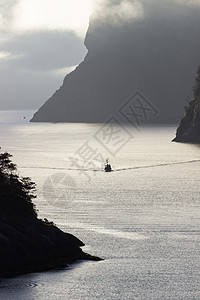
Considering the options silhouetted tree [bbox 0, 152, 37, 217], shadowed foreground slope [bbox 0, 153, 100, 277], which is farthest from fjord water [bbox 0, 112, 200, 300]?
silhouetted tree [bbox 0, 152, 37, 217]

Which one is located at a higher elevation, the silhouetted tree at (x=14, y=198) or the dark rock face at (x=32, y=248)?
the silhouetted tree at (x=14, y=198)

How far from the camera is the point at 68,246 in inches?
3000

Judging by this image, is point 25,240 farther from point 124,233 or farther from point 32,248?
point 124,233

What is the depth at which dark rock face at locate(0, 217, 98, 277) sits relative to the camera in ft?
232

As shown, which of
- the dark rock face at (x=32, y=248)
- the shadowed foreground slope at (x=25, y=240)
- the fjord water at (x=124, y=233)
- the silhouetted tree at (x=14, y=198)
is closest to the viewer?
the fjord water at (x=124, y=233)

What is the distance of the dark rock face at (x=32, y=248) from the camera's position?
2785 inches

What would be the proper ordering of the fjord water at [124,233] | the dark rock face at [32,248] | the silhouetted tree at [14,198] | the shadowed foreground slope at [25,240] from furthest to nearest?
the silhouetted tree at [14,198], the shadowed foreground slope at [25,240], the dark rock face at [32,248], the fjord water at [124,233]

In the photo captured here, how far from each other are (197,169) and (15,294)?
120061mm

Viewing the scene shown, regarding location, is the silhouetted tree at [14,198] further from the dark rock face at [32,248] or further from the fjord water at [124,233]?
the fjord water at [124,233]

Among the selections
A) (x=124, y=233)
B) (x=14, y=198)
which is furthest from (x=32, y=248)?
(x=124, y=233)

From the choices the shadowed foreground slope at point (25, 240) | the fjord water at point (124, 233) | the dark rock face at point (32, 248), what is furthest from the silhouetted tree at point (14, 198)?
the fjord water at point (124, 233)

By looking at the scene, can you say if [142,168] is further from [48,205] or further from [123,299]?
[123,299]

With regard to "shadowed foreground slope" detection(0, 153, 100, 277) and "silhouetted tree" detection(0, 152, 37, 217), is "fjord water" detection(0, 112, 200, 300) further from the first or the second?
"silhouetted tree" detection(0, 152, 37, 217)

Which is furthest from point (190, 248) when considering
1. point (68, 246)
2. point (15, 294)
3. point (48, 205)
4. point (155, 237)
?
point (48, 205)
